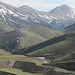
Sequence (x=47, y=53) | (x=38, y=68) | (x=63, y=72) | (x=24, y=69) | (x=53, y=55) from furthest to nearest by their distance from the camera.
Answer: (x=47, y=53), (x=53, y=55), (x=24, y=69), (x=38, y=68), (x=63, y=72)

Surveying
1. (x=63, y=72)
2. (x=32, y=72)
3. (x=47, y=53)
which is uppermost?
(x=63, y=72)

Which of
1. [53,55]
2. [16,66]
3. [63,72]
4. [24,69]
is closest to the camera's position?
[63,72]

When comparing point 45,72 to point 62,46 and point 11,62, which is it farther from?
point 62,46

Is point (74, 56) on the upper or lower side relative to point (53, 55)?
upper

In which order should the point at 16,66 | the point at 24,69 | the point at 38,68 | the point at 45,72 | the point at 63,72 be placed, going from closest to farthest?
1. the point at 63,72
2. the point at 45,72
3. the point at 38,68
4. the point at 24,69
5. the point at 16,66

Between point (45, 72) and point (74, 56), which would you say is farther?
point (74, 56)

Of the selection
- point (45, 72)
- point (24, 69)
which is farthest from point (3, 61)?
point (45, 72)

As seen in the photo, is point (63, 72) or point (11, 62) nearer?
point (63, 72)

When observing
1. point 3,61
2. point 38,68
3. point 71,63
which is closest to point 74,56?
point 71,63

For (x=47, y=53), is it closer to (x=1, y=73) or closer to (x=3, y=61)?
(x=3, y=61)
